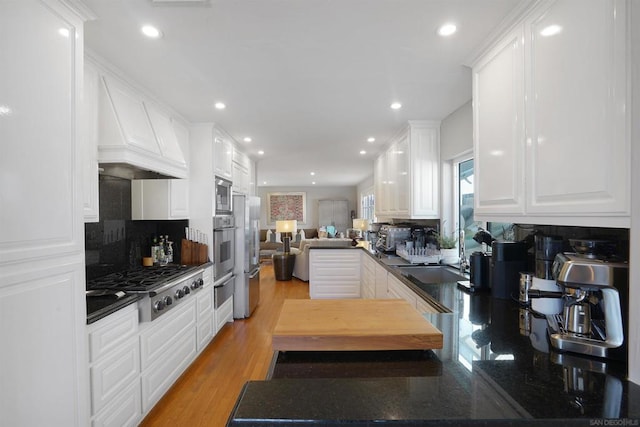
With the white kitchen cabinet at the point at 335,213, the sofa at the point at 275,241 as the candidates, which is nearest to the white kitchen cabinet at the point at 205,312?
the sofa at the point at 275,241

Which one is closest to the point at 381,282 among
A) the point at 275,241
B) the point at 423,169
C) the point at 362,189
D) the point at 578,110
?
the point at 423,169

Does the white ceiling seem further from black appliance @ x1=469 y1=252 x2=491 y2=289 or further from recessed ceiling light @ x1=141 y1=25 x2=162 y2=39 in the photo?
black appliance @ x1=469 y1=252 x2=491 y2=289

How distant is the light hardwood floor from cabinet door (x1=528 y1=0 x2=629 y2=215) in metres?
2.33

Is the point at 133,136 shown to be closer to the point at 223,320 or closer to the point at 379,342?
the point at 379,342

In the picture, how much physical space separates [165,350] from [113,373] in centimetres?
58

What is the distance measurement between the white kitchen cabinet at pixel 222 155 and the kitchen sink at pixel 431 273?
7.31 feet

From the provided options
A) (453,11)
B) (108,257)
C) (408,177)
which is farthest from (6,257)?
(408,177)

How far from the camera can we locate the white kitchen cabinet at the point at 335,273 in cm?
457

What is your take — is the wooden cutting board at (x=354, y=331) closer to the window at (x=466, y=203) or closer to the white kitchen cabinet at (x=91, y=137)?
the white kitchen cabinet at (x=91, y=137)

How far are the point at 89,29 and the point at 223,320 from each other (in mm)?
2958

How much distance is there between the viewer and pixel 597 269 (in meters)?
0.93

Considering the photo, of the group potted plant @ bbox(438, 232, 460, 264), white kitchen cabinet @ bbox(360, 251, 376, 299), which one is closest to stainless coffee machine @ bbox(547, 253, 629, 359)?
potted plant @ bbox(438, 232, 460, 264)

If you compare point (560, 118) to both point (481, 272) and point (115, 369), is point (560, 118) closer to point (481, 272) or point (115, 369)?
point (481, 272)

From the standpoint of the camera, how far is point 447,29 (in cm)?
155
